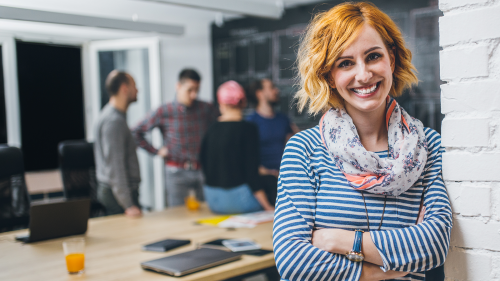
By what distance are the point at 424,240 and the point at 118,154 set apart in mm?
2087

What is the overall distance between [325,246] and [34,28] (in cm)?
426

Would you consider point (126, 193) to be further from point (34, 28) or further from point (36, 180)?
point (34, 28)

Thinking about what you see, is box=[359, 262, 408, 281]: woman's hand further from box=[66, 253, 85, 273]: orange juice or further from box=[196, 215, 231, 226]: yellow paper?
box=[196, 215, 231, 226]: yellow paper

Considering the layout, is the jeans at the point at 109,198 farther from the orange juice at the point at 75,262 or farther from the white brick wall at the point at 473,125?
the white brick wall at the point at 473,125

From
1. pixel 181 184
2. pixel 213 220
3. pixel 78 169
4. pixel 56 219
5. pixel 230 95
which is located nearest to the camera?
pixel 56 219

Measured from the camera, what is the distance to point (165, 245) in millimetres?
1843

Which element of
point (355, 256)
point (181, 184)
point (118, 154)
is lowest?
point (181, 184)

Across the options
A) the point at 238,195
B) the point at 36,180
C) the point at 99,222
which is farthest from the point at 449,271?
the point at 36,180

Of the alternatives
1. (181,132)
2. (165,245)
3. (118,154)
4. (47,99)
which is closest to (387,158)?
(165,245)

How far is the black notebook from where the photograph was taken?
5.98 feet

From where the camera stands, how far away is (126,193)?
2.64 metres

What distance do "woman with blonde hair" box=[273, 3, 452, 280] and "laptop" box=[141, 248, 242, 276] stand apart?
54 centimetres

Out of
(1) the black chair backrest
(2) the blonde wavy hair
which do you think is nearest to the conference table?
(2) the blonde wavy hair

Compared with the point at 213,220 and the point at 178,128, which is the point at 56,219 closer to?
the point at 213,220
